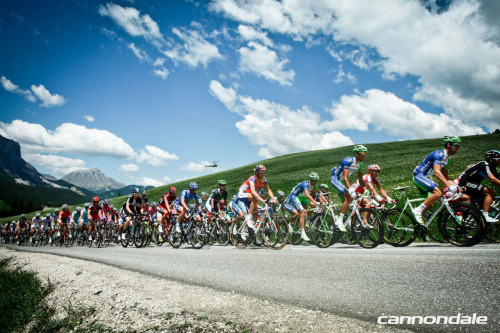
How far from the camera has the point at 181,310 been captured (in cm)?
374

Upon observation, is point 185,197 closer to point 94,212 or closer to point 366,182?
point 366,182

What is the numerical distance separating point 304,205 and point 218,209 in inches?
161

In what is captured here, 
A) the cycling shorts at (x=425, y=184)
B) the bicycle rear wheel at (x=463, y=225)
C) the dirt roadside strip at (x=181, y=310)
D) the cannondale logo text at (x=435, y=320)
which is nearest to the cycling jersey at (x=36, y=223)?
the dirt roadside strip at (x=181, y=310)

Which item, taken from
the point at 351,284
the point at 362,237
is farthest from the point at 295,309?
the point at 362,237

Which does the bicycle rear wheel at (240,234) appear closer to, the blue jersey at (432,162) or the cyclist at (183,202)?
the cyclist at (183,202)

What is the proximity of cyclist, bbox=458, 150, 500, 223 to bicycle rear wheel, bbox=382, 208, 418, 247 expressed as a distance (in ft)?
5.65

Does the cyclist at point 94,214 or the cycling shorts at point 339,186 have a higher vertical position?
the cycling shorts at point 339,186

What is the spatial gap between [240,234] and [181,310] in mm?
6732

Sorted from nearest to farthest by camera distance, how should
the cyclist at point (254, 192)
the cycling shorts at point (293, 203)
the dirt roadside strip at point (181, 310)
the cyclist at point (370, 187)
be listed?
the dirt roadside strip at point (181, 310), the cyclist at point (370, 187), the cyclist at point (254, 192), the cycling shorts at point (293, 203)

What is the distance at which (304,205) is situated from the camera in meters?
11.7

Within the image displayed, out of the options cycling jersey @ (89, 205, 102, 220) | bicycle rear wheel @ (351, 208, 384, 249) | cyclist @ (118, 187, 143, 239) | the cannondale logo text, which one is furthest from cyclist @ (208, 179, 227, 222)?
the cannondale logo text

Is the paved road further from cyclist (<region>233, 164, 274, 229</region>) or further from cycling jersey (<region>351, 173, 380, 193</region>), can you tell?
cycling jersey (<region>351, 173, 380, 193</region>)

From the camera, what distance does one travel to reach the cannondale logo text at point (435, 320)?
2.92m

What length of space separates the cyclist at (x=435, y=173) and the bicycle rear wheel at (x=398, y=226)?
0.28m
